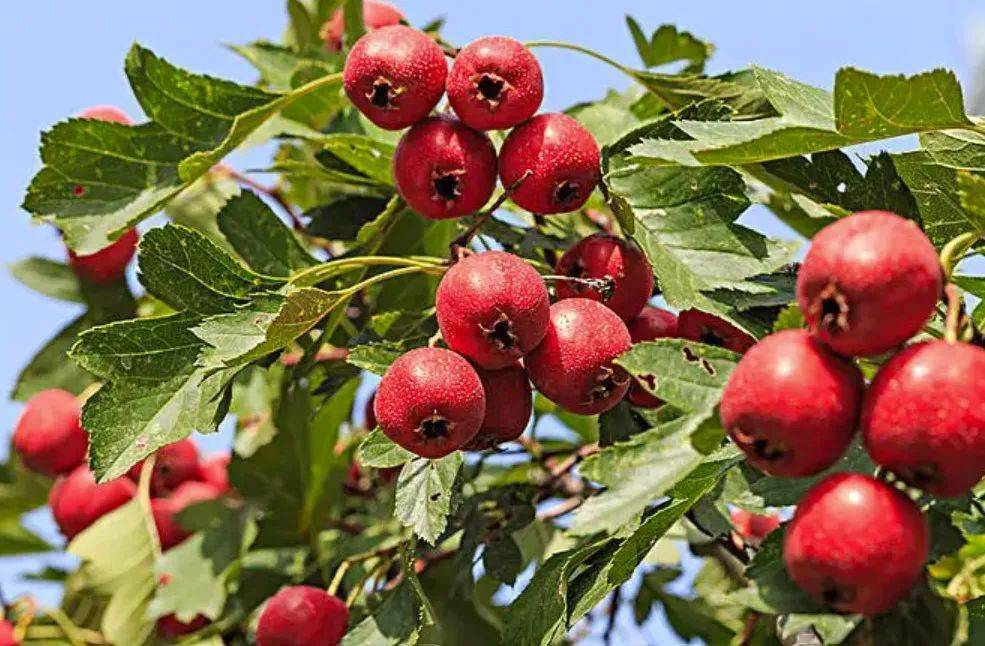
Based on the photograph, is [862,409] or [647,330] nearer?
[862,409]

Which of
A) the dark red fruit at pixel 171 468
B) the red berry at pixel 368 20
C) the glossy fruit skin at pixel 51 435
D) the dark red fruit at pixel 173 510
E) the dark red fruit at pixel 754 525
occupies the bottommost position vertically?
the dark red fruit at pixel 754 525

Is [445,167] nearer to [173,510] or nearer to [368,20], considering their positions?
[368,20]

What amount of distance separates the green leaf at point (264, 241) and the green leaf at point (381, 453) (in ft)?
1.79

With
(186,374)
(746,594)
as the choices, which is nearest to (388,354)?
(186,374)

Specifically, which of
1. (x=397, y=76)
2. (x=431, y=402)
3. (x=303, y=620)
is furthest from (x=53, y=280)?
(x=431, y=402)

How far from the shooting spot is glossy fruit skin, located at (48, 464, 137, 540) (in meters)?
2.88

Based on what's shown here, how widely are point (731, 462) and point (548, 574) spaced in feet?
1.18

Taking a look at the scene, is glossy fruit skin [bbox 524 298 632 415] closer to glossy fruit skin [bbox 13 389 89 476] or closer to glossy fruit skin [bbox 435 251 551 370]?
glossy fruit skin [bbox 435 251 551 370]

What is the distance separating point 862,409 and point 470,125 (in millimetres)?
868

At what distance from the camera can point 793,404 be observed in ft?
3.80

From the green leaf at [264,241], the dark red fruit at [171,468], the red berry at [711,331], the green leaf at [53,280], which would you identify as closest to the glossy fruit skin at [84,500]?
the dark red fruit at [171,468]

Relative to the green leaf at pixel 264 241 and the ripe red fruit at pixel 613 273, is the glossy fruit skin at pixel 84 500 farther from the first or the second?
the ripe red fruit at pixel 613 273

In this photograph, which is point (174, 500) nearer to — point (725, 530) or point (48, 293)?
point (48, 293)

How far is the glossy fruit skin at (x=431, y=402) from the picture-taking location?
157cm
